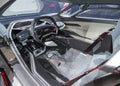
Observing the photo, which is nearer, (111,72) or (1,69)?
(111,72)

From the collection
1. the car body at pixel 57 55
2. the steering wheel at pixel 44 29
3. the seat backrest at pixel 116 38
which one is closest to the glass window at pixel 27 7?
the car body at pixel 57 55

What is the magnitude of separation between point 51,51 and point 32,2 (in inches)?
100

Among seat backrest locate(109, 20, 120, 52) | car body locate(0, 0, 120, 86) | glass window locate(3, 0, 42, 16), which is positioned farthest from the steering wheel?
glass window locate(3, 0, 42, 16)

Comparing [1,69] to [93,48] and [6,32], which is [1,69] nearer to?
[6,32]

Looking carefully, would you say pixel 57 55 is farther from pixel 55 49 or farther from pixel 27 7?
pixel 27 7

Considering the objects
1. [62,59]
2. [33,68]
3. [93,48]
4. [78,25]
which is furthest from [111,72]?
[78,25]

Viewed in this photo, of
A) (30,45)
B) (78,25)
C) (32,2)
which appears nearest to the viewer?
(30,45)

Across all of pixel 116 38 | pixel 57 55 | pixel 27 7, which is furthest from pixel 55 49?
pixel 27 7

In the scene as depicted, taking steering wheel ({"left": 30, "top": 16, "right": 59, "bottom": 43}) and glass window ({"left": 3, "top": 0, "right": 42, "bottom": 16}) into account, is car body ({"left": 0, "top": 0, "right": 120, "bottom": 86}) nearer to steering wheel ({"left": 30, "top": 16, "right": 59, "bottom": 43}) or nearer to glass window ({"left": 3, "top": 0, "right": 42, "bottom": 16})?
steering wheel ({"left": 30, "top": 16, "right": 59, "bottom": 43})

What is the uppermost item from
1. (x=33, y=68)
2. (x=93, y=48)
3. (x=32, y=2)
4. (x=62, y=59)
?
(x=93, y=48)

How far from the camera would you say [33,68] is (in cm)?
164

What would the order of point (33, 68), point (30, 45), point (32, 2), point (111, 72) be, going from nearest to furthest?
point (111, 72) → point (33, 68) → point (30, 45) → point (32, 2)

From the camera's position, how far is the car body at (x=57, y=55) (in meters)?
1.18

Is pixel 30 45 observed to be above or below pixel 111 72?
below
